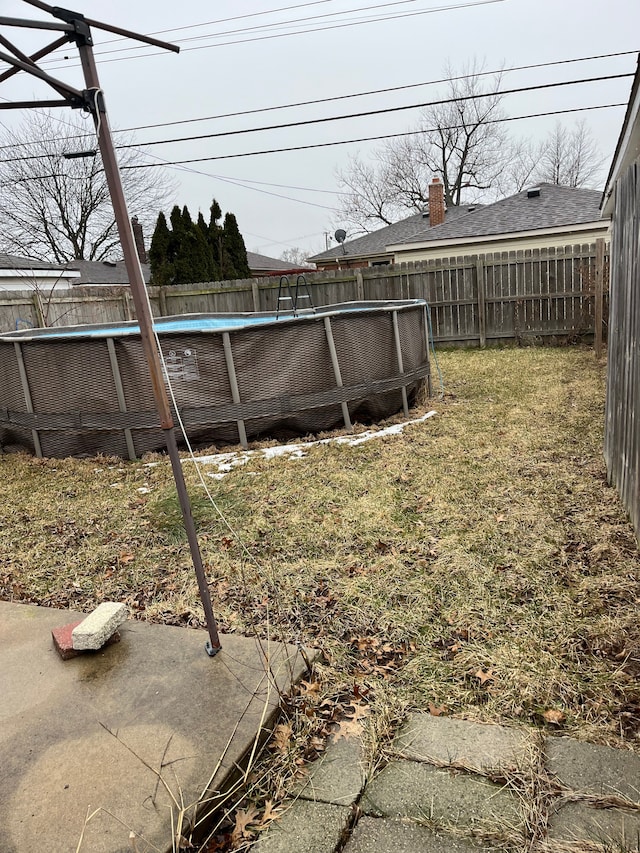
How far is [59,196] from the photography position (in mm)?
26734

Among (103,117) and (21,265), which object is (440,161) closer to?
(21,265)

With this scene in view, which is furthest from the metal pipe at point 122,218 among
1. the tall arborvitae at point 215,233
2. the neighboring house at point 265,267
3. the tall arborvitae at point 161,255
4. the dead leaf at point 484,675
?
the neighboring house at point 265,267

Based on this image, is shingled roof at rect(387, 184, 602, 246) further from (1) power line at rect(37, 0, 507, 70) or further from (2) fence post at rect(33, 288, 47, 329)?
(2) fence post at rect(33, 288, 47, 329)

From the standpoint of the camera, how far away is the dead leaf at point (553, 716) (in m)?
1.80

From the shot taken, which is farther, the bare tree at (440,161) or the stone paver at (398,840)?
the bare tree at (440,161)

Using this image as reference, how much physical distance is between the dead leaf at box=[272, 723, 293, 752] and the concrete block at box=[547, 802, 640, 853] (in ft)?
2.61

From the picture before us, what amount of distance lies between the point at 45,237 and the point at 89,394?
26196 millimetres

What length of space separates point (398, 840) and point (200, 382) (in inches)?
177

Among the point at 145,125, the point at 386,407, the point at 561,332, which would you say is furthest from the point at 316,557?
the point at 145,125

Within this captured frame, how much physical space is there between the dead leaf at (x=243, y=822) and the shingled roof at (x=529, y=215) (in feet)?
53.8

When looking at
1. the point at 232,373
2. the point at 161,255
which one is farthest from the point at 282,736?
the point at 161,255

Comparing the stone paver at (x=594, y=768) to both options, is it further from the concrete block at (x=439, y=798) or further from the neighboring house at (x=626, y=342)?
the neighboring house at (x=626, y=342)

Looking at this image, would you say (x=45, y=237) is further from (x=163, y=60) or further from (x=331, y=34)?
(x=331, y=34)

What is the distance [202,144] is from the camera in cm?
1586
